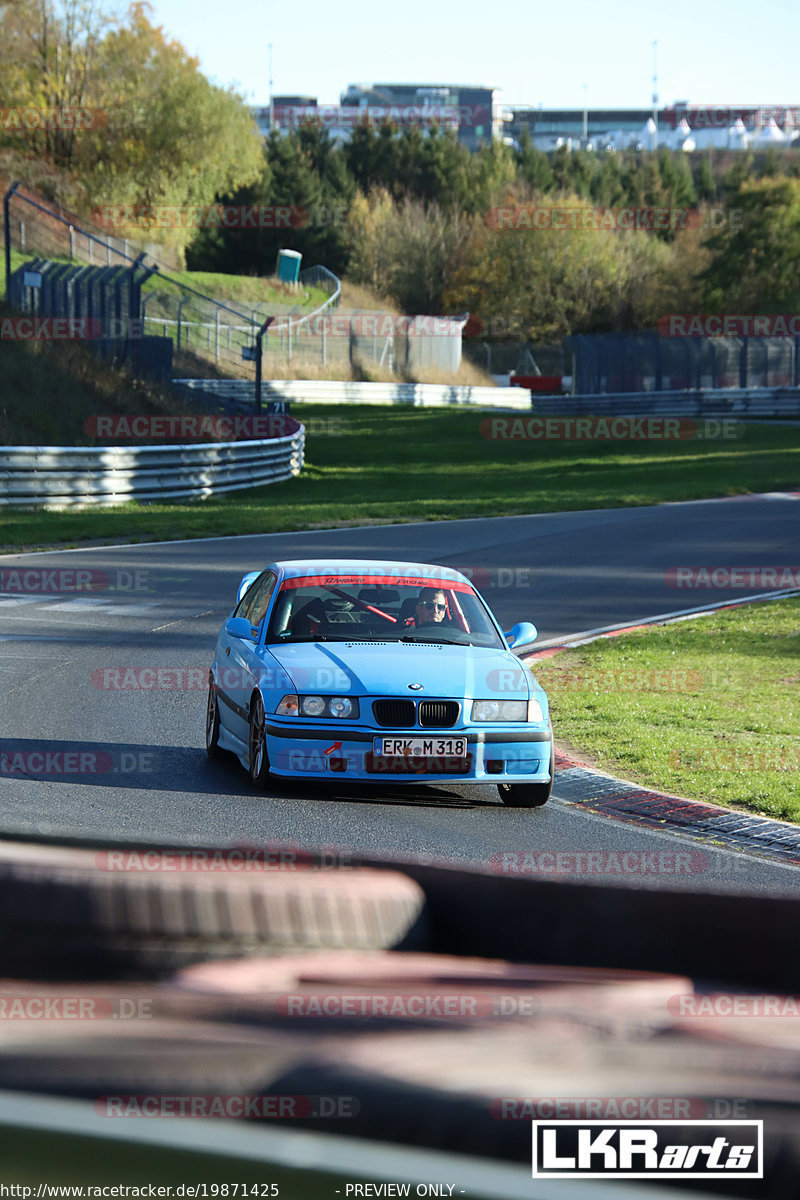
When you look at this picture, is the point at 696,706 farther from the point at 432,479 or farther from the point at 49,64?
the point at 49,64

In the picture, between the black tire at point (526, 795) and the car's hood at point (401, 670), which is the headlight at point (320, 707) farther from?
the black tire at point (526, 795)

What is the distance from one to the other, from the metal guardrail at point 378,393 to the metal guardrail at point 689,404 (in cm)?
191

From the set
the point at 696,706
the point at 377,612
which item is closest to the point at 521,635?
the point at 377,612

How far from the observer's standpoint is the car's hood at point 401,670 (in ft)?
29.0

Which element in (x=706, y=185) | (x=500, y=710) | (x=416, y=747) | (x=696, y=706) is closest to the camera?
(x=416, y=747)

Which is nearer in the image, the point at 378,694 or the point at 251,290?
the point at 378,694

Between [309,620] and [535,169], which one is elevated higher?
[535,169]

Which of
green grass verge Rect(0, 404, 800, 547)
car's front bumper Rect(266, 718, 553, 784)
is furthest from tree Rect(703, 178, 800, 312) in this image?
car's front bumper Rect(266, 718, 553, 784)

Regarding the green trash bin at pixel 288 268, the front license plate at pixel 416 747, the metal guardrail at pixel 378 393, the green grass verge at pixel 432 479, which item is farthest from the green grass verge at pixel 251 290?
the front license plate at pixel 416 747

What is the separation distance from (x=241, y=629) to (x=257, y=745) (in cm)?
111

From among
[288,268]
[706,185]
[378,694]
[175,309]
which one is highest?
[706,185]

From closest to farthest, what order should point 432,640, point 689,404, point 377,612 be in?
1. point 432,640
2. point 377,612
3. point 689,404

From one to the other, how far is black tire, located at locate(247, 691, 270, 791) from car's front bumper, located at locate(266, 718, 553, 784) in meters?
0.08

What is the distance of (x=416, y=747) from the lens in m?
8.75
